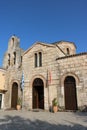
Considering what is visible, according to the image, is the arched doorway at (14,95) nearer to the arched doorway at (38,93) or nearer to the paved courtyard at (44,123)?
the arched doorway at (38,93)

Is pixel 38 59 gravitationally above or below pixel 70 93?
above

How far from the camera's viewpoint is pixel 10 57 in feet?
74.4

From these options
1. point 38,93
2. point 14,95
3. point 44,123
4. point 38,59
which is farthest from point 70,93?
point 14,95

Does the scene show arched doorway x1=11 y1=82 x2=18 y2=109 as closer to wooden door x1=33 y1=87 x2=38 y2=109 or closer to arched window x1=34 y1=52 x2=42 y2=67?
wooden door x1=33 y1=87 x2=38 y2=109

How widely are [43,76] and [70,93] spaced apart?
12.1ft

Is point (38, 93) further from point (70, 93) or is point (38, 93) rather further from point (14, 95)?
point (70, 93)

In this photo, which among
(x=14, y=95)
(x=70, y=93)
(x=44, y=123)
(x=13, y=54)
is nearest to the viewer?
(x=44, y=123)

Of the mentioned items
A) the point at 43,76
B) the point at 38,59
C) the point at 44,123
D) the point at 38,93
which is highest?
the point at 38,59

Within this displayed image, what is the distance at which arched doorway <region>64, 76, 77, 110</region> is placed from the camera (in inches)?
597

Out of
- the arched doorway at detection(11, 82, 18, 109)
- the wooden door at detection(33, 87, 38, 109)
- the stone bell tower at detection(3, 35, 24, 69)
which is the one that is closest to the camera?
the wooden door at detection(33, 87, 38, 109)

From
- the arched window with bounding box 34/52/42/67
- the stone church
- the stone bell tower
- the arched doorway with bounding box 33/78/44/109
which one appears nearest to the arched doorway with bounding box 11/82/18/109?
the stone church

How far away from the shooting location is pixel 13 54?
2273cm

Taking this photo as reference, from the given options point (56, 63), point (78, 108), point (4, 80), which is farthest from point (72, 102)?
point (4, 80)

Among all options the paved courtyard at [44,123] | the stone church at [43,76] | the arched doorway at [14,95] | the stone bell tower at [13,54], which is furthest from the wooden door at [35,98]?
the paved courtyard at [44,123]
